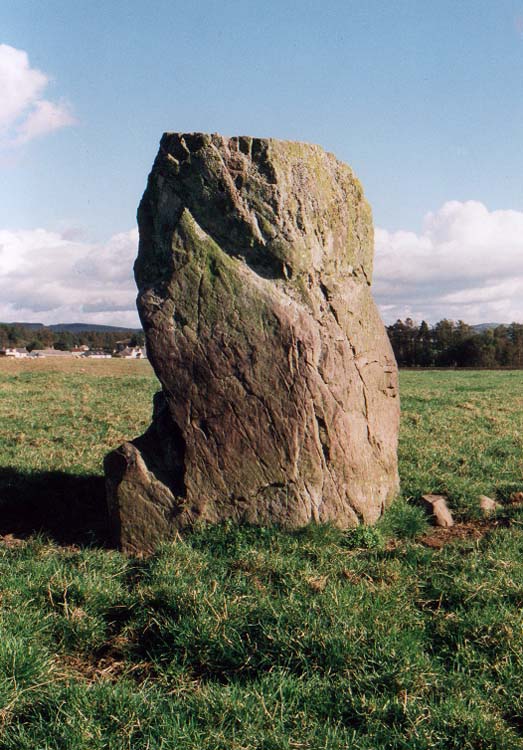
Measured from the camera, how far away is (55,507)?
25.9 feet

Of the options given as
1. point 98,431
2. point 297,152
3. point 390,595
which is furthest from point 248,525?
point 98,431

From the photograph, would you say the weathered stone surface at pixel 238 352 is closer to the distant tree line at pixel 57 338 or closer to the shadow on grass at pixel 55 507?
the shadow on grass at pixel 55 507

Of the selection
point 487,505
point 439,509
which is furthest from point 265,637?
point 487,505

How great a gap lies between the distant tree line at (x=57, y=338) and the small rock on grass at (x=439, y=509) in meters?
117

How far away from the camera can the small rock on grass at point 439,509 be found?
7371 millimetres

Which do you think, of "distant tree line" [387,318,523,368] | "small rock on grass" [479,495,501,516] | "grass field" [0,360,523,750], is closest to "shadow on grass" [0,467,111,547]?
"grass field" [0,360,523,750]

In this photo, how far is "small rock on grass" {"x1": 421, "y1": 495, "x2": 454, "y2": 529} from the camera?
7371mm

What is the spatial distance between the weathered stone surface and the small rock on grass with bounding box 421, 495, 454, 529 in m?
0.91

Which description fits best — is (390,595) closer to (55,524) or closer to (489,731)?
(489,731)

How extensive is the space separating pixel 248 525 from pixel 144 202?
3.55 metres

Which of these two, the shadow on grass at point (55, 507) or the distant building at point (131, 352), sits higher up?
the distant building at point (131, 352)

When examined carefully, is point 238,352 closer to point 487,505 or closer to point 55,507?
point 55,507

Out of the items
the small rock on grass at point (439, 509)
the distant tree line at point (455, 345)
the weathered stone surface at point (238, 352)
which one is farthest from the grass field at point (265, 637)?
the distant tree line at point (455, 345)

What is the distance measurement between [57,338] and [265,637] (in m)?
148
